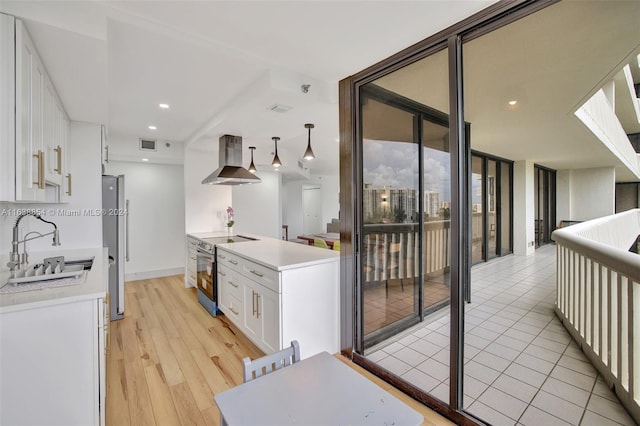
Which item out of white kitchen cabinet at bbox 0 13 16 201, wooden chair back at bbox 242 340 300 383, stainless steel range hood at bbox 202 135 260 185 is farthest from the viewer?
stainless steel range hood at bbox 202 135 260 185

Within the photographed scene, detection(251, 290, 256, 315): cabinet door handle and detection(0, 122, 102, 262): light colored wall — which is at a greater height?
Result: detection(0, 122, 102, 262): light colored wall

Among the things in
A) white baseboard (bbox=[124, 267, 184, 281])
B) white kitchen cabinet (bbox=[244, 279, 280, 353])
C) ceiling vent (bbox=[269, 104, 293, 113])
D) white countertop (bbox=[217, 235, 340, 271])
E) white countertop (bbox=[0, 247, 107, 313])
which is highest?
ceiling vent (bbox=[269, 104, 293, 113])

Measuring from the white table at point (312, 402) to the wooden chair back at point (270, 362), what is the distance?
8 cm

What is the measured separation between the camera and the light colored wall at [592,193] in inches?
58.6

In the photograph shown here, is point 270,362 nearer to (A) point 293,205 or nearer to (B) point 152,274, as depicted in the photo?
(B) point 152,274

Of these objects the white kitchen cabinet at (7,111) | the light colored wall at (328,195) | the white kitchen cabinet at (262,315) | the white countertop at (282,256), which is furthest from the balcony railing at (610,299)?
the light colored wall at (328,195)

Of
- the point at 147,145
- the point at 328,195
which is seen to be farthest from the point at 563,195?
the point at 328,195

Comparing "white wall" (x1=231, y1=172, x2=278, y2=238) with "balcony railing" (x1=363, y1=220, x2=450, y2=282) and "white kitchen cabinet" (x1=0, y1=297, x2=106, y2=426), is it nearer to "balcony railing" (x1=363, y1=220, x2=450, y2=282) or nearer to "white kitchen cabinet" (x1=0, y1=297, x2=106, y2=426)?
"balcony railing" (x1=363, y1=220, x2=450, y2=282)

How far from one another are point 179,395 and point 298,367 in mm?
1479

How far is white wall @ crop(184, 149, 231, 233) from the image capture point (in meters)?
4.77

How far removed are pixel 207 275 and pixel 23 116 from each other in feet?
8.61

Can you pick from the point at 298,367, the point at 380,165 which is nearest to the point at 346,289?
the point at 380,165

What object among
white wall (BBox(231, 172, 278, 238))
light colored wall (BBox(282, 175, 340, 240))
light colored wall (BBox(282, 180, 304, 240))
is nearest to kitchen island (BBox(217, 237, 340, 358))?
white wall (BBox(231, 172, 278, 238))

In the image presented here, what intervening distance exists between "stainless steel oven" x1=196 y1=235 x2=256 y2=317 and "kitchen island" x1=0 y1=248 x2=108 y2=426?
6.12 feet
